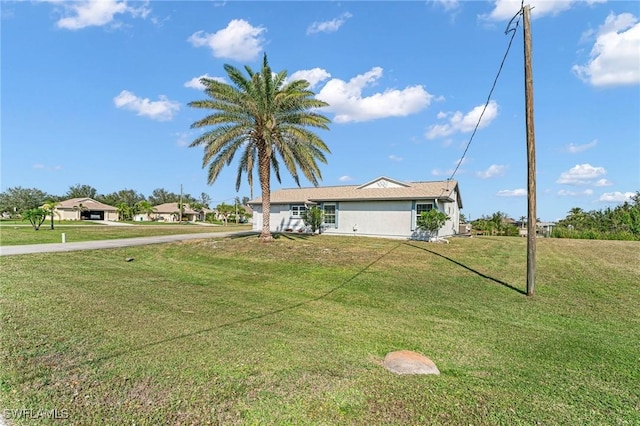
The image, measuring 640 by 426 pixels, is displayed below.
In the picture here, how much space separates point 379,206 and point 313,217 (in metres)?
4.85

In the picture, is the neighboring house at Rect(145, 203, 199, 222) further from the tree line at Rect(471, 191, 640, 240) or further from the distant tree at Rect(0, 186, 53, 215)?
the tree line at Rect(471, 191, 640, 240)

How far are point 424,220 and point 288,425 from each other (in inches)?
681

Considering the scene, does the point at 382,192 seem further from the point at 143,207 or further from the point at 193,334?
the point at 143,207

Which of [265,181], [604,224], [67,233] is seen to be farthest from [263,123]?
[604,224]

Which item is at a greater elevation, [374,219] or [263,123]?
[263,123]

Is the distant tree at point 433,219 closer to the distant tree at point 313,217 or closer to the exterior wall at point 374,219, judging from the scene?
the exterior wall at point 374,219

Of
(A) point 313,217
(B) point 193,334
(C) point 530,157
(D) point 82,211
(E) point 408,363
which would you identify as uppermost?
(C) point 530,157

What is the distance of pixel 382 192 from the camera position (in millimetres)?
22594

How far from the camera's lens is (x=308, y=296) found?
29.2 ft

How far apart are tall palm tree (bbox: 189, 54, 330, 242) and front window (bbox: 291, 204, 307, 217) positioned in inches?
329

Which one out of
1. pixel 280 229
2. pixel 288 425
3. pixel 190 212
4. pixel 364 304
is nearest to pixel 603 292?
pixel 364 304

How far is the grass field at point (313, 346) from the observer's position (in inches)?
135

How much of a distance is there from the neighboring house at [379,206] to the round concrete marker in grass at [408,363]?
52.6ft

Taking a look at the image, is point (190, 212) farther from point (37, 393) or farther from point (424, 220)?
point (37, 393)
